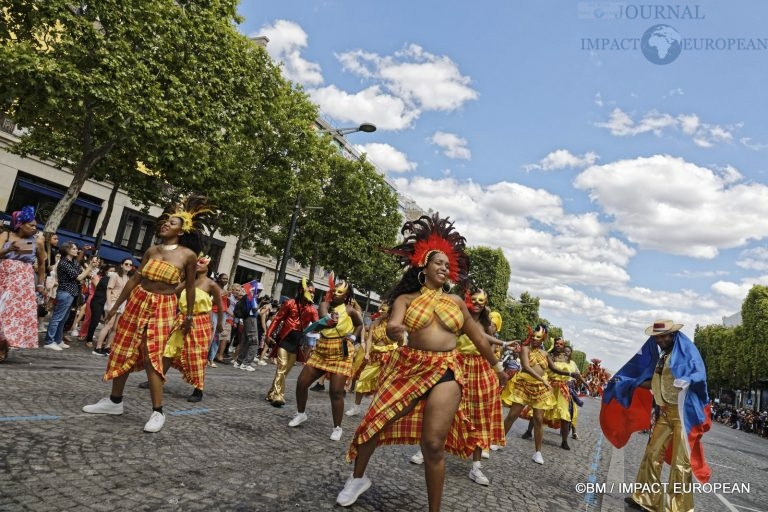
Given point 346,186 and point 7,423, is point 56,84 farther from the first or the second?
point 346,186

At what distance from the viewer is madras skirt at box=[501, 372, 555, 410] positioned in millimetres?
7453

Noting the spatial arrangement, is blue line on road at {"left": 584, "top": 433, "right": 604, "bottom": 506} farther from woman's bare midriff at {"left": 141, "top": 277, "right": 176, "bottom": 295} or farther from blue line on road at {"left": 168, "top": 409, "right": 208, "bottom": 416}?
woman's bare midriff at {"left": 141, "top": 277, "right": 176, "bottom": 295}

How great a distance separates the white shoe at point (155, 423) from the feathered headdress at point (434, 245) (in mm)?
2541

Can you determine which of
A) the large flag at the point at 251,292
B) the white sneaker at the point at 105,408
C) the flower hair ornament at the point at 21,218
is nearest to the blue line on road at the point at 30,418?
the white sneaker at the point at 105,408

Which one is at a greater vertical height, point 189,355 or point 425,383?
point 425,383

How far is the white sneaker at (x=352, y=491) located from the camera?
3.62 metres

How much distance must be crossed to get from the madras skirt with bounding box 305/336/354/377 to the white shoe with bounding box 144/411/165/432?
74.6 inches

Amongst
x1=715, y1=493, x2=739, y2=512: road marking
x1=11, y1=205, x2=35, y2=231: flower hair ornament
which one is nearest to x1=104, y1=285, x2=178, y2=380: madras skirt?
x1=11, y1=205, x2=35, y2=231: flower hair ornament

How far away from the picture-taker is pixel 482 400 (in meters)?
5.15

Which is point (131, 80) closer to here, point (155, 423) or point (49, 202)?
point (155, 423)

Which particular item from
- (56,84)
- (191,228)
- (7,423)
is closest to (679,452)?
(191,228)

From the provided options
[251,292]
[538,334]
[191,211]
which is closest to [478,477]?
[538,334]

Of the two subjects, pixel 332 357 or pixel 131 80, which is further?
pixel 131 80

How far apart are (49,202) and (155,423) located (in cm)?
2430
